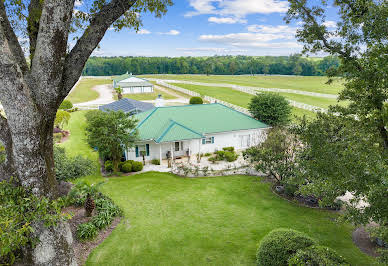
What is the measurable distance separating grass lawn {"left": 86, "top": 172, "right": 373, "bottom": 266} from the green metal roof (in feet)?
16.5

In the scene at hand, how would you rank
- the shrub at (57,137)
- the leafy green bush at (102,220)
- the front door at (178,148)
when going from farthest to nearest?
the shrub at (57,137)
the front door at (178,148)
the leafy green bush at (102,220)

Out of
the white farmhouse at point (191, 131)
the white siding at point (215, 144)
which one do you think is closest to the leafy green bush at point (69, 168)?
the white farmhouse at point (191, 131)

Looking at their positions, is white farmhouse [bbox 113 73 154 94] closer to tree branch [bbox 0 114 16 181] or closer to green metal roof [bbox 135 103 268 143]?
green metal roof [bbox 135 103 268 143]

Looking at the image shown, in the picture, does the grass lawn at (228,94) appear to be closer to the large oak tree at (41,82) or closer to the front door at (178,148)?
the front door at (178,148)

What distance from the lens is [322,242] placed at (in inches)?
450

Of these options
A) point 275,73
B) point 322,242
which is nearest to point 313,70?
point 275,73

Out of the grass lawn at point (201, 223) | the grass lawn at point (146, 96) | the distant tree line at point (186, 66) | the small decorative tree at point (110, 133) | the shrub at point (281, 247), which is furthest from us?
the distant tree line at point (186, 66)

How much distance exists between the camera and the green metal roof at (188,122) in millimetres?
22734

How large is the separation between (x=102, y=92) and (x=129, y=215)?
65622mm

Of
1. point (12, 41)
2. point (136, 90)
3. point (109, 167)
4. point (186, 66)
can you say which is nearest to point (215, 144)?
point (109, 167)

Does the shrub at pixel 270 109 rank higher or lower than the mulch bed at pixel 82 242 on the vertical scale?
higher

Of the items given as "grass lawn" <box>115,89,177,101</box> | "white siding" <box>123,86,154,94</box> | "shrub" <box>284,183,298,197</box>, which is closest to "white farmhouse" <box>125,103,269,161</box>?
"shrub" <box>284,183,298,197</box>

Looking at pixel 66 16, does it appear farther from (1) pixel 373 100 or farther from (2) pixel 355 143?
(1) pixel 373 100

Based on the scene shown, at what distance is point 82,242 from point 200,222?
5.33 meters
